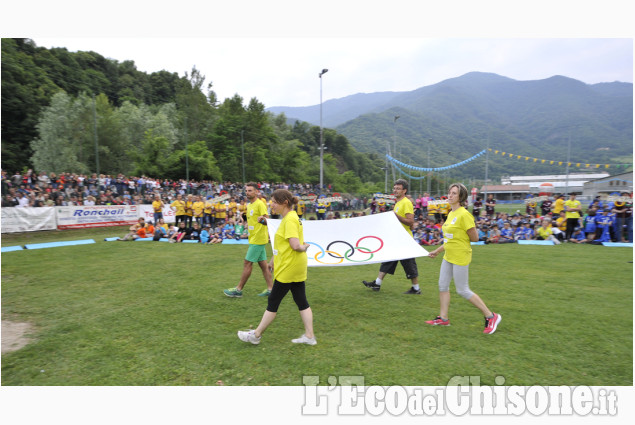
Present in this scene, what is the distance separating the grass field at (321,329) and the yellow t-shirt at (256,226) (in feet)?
→ 3.67

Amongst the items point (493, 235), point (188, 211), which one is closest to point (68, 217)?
point (188, 211)

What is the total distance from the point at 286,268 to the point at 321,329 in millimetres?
1274

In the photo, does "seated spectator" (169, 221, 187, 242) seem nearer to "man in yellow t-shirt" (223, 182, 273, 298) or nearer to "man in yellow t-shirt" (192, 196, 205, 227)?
"man in yellow t-shirt" (192, 196, 205, 227)

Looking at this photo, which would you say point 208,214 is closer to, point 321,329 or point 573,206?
point 321,329

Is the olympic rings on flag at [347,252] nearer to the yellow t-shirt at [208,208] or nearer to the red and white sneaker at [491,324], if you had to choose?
the red and white sneaker at [491,324]

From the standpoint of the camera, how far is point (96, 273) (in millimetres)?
8422

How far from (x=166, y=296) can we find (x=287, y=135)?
76.5 metres

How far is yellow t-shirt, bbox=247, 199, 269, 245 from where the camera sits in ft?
20.8

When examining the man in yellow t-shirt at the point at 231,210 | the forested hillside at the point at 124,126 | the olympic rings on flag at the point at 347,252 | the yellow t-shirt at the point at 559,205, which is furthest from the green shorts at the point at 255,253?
the forested hillside at the point at 124,126

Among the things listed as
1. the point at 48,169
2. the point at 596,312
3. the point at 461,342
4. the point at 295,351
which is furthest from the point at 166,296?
the point at 48,169

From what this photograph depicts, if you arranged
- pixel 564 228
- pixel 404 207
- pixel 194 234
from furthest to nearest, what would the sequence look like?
1. pixel 194 234
2. pixel 564 228
3. pixel 404 207

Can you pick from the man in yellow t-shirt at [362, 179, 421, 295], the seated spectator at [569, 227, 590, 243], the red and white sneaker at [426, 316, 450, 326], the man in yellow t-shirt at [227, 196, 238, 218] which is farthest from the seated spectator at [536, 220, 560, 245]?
the man in yellow t-shirt at [227, 196, 238, 218]

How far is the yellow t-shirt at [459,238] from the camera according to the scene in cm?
477

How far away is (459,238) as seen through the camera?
190 inches
